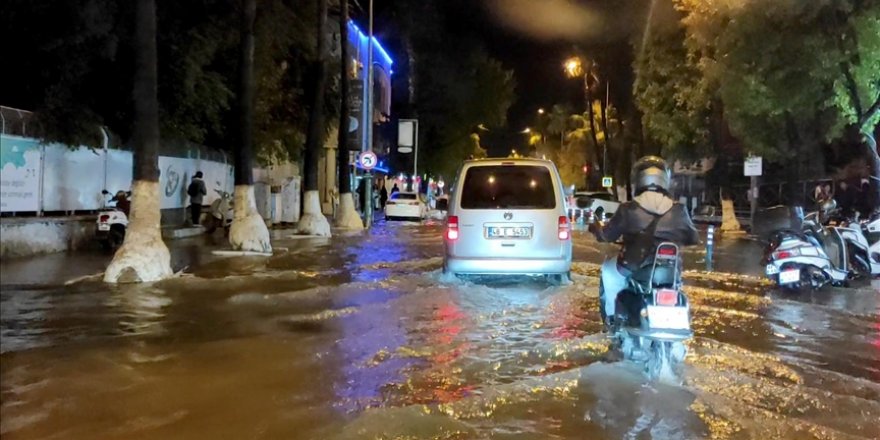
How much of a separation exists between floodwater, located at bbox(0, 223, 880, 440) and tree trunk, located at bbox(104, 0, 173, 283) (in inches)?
22.2

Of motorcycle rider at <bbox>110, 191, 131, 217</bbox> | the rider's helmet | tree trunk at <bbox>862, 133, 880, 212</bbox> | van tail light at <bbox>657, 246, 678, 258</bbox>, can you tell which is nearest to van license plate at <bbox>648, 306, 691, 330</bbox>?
van tail light at <bbox>657, 246, 678, 258</bbox>

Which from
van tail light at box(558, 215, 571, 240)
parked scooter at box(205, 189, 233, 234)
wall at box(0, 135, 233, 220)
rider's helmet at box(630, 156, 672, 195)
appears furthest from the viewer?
parked scooter at box(205, 189, 233, 234)

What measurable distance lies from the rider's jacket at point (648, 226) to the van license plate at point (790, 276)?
19.1 feet

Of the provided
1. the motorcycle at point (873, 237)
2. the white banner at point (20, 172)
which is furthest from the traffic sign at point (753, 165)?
the white banner at point (20, 172)

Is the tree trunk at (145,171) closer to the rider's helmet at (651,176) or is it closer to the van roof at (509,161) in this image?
the van roof at (509,161)

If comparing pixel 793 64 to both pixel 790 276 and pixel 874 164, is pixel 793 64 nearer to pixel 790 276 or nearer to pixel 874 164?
pixel 874 164

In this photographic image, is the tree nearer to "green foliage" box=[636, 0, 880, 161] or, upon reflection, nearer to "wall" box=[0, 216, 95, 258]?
"green foliage" box=[636, 0, 880, 161]

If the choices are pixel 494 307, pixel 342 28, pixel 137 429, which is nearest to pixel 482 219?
pixel 494 307

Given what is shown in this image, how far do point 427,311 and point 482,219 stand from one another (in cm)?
205

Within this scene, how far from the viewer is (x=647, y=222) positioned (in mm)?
7055

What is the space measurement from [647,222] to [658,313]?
876 millimetres

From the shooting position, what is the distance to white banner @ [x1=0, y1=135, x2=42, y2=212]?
1257 cm

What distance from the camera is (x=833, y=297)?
39.4ft

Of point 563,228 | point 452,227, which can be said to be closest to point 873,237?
point 563,228
